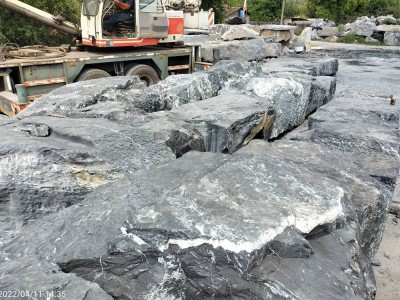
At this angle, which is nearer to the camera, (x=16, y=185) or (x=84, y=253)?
(x=84, y=253)

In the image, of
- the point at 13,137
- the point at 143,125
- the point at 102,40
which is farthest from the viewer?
the point at 102,40

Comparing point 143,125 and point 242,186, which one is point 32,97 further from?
point 242,186

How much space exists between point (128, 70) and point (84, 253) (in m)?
6.44

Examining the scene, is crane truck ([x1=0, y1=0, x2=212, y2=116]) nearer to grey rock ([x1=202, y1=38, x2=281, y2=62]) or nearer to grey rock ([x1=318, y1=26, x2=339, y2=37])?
grey rock ([x1=202, y1=38, x2=281, y2=62])

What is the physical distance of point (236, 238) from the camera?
1906 mm

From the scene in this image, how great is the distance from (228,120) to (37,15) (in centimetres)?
623

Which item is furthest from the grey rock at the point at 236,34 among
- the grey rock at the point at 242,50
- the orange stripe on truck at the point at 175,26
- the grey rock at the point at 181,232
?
the grey rock at the point at 181,232

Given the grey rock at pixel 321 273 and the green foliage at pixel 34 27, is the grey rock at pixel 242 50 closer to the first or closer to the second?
the green foliage at pixel 34 27

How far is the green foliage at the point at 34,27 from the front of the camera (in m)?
9.74

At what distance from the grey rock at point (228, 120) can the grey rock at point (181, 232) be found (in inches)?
53.8

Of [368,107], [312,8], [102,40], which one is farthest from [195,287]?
[312,8]

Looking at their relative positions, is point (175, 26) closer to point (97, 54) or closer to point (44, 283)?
point (97, 54)

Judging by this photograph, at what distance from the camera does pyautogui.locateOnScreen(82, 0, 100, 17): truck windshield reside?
7.37 meters

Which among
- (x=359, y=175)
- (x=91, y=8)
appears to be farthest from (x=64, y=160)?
(x=91, y=8)
